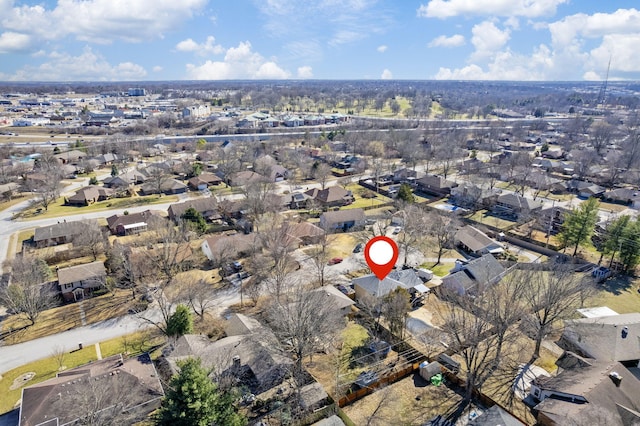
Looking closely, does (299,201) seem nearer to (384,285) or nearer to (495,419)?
(384,285)

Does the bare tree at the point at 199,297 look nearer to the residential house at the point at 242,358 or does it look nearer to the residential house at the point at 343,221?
the residential house at the point at 242,358

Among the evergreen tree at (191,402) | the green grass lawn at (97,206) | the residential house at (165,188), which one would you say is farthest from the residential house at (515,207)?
the residential house at (165,188)

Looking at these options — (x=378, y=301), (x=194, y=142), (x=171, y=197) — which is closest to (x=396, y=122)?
(x=194, y=142)

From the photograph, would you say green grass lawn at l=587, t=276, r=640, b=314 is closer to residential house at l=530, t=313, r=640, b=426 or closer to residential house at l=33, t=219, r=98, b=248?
residential house at l=530, t=313, r=640, b=426

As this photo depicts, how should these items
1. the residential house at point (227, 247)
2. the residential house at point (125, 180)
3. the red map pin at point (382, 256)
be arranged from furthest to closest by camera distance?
the residential house at point (125, 180) → the residential house at point (227, 247) → the red map pin at point (382, 256)

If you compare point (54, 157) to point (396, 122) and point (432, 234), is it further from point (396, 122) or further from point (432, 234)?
point (396, 122)

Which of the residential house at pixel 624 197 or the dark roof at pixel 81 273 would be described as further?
the residential house at pixel 624 197
